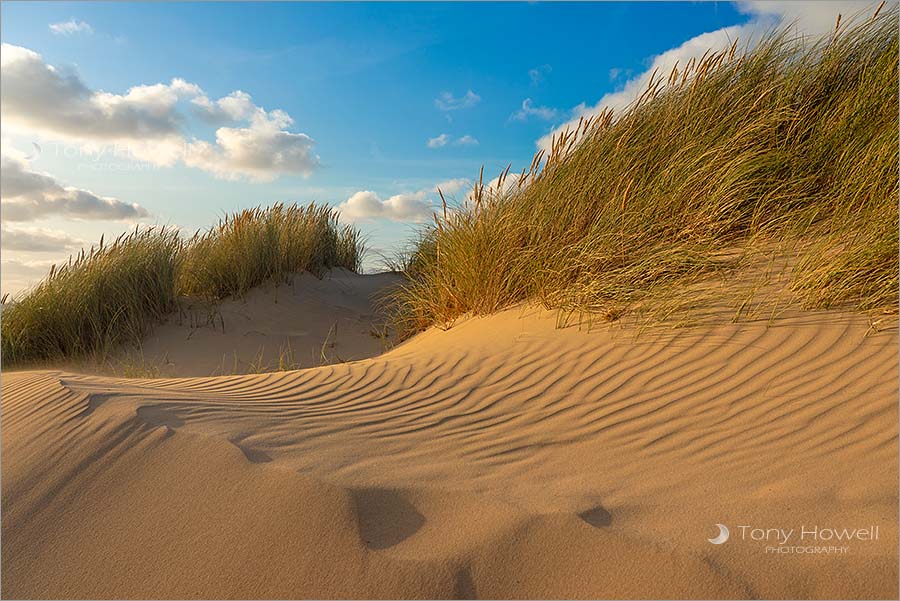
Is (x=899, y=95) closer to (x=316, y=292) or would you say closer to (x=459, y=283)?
(x=459, y=283)

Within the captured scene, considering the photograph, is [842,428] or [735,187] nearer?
[842,428]

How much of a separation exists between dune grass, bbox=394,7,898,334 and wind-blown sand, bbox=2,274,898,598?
63 centimetres

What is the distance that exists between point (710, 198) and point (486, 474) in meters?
3.39

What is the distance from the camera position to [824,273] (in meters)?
4.16

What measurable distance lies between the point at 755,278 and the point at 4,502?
454cm

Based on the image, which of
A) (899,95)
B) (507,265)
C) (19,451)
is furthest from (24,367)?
(899,95)

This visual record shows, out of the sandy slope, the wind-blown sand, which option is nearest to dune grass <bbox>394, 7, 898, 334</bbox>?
the wind-blown sand

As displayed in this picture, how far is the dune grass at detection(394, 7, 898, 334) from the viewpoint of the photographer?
4562 millimetres

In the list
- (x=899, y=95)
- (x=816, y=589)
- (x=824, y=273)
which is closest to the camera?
(x=816, y=589)

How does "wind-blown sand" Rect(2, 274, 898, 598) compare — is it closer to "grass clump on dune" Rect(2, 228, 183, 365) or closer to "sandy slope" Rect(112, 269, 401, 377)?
"sandy slope" Rect(112, 269, 401, 377)

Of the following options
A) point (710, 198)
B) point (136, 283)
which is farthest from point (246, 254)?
point (710, 198)

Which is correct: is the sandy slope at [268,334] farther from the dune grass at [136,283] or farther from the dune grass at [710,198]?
the dune grass at [710,198]

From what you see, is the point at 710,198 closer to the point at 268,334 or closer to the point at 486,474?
the point at 486,474

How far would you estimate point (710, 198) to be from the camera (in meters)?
5.14
